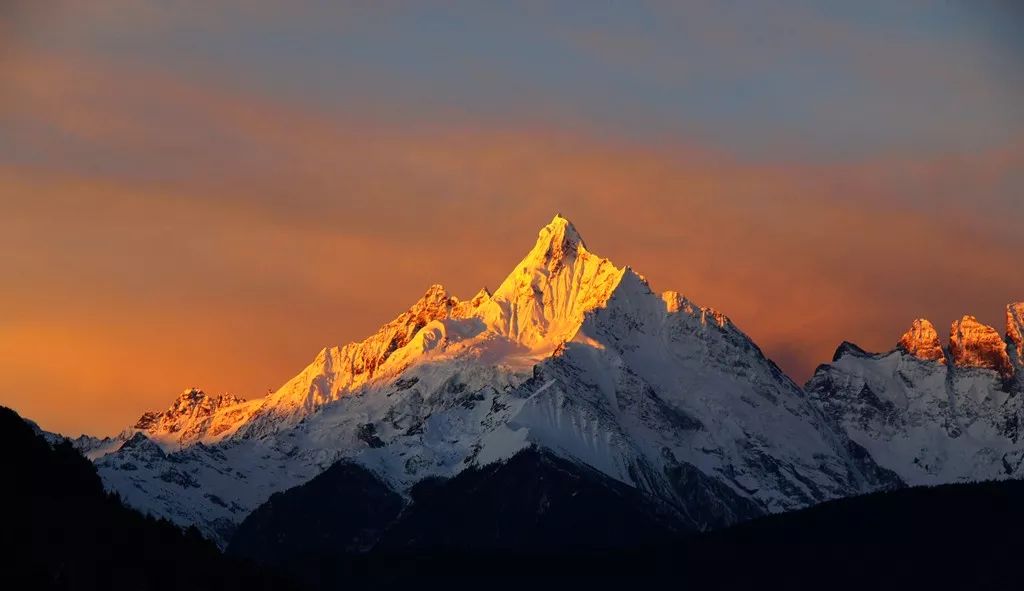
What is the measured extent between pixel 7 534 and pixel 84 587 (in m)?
8.13

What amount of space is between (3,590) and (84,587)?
882cm

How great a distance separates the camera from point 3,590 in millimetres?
181750

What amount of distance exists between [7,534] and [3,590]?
1188cm

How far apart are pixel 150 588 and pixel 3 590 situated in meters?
17.8

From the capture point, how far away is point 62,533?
648 feet

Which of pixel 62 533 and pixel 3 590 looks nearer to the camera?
pixel 3 590

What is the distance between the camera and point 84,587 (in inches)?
7456

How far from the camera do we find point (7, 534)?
193 meters

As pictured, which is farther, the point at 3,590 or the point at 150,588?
the point at 150,588

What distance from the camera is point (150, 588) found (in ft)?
648
